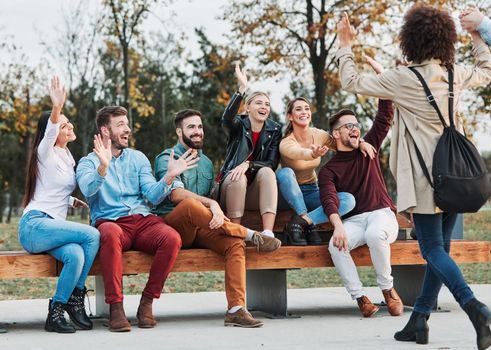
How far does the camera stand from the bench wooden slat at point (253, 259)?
19.8ft

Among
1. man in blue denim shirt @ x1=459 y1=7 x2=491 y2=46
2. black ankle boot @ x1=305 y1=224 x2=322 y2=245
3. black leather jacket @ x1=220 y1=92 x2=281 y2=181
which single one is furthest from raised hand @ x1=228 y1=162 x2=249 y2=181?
man in blue denim shirt @ x1=459 y1=7 x2=491 y2=46

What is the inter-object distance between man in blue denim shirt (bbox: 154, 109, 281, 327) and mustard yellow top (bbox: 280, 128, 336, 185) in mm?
654

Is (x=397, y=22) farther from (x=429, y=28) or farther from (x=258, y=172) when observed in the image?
(x=429, y=28)

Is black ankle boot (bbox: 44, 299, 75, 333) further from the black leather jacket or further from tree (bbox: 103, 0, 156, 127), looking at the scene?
tree (bbox: 103, 0, 156, 127)

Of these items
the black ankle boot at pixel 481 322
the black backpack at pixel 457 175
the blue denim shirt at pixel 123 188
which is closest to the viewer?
the black ankle boot at pixel 481 322

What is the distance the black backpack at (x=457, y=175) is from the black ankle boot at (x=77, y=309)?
101 inches

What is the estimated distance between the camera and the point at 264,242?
6.41m

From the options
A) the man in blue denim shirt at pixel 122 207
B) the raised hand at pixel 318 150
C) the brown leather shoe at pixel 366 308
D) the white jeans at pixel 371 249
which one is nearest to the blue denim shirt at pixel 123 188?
the man in blue denim shirt at pixel 122 207

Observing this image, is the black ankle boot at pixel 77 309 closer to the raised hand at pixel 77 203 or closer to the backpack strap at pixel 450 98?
the raised hand at pixel 77 203

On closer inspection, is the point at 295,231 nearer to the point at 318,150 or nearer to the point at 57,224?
the point at 318,150

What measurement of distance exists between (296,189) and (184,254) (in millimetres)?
1112

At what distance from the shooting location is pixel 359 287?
6.59m

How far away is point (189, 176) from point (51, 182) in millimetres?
1152

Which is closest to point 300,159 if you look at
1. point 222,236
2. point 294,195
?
point 294,195
